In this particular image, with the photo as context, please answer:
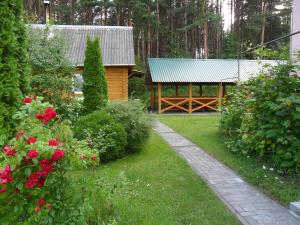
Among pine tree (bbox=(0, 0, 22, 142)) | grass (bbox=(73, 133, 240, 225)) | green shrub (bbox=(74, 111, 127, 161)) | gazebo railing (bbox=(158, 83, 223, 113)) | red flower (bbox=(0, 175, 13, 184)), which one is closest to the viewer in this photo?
red flower (bbox=(0, 175, 13, 184))

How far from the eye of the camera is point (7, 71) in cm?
430

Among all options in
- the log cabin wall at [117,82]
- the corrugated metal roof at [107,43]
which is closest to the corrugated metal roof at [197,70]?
the corrugated metal roof at [107,43]

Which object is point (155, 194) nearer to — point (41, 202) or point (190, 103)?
point (41, 202)

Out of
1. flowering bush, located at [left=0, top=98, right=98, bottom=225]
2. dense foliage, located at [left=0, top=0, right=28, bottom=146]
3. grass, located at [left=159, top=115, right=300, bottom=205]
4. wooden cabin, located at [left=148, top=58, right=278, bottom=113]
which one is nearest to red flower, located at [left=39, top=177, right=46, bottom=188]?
flowering bush, located at [left=0, top=98, right=98, bottom=225]

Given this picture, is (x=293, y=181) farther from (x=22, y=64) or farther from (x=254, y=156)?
(x=22, y=64)

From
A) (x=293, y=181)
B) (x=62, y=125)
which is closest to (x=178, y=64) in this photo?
(x=293, y=181)

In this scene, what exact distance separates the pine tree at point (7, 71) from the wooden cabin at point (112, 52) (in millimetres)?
10505

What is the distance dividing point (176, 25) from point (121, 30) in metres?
18.1

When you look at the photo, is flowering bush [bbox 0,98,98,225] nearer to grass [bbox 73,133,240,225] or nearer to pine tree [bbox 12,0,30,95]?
grass [bbox 73,133,240,225]

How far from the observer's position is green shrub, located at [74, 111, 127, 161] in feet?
22.2

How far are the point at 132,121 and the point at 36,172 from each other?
5.33m

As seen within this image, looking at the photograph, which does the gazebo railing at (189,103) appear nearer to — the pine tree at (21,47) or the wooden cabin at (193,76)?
the wooden cabin at (193,76)

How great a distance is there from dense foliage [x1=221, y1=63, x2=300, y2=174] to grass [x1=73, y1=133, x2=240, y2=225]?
1.59 meters

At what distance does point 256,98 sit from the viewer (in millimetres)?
6863
